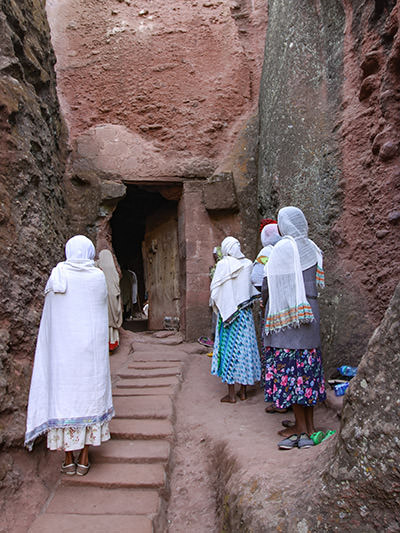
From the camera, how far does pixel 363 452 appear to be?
1.66 metres

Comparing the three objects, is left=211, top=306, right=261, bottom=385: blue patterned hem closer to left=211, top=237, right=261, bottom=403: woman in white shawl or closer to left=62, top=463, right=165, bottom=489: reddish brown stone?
left=211, top=237, right=261, bottom=403: woman in white shawl

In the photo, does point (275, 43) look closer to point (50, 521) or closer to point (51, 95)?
point (51, 95)

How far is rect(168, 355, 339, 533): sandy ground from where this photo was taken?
2316mm

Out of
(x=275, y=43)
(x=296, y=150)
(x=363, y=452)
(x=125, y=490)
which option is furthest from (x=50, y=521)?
(x=275, y=43)

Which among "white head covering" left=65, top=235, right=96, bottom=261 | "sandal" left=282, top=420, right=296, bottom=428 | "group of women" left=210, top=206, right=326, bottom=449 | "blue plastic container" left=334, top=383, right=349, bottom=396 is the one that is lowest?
"sandal" left=282, top=420, right=296, bottom=428

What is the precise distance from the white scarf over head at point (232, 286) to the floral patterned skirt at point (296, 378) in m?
1.25

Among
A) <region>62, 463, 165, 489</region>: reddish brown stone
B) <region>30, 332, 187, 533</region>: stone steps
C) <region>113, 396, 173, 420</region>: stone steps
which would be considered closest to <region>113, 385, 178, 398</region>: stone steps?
<region>30, 332, 187, 533</region>: stone steps

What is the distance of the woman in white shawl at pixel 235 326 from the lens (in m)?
4.05

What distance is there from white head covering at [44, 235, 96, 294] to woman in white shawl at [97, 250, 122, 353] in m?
3.12

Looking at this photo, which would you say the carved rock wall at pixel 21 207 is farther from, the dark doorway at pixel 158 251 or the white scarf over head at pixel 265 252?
the dark doorway at pixel 158 251

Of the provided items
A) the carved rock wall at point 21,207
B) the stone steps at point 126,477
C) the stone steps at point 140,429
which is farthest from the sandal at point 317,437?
the carved rock wall at point 21,207

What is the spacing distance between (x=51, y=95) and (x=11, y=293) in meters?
4.35

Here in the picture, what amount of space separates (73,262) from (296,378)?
182cm

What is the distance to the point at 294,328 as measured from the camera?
2855 mm
